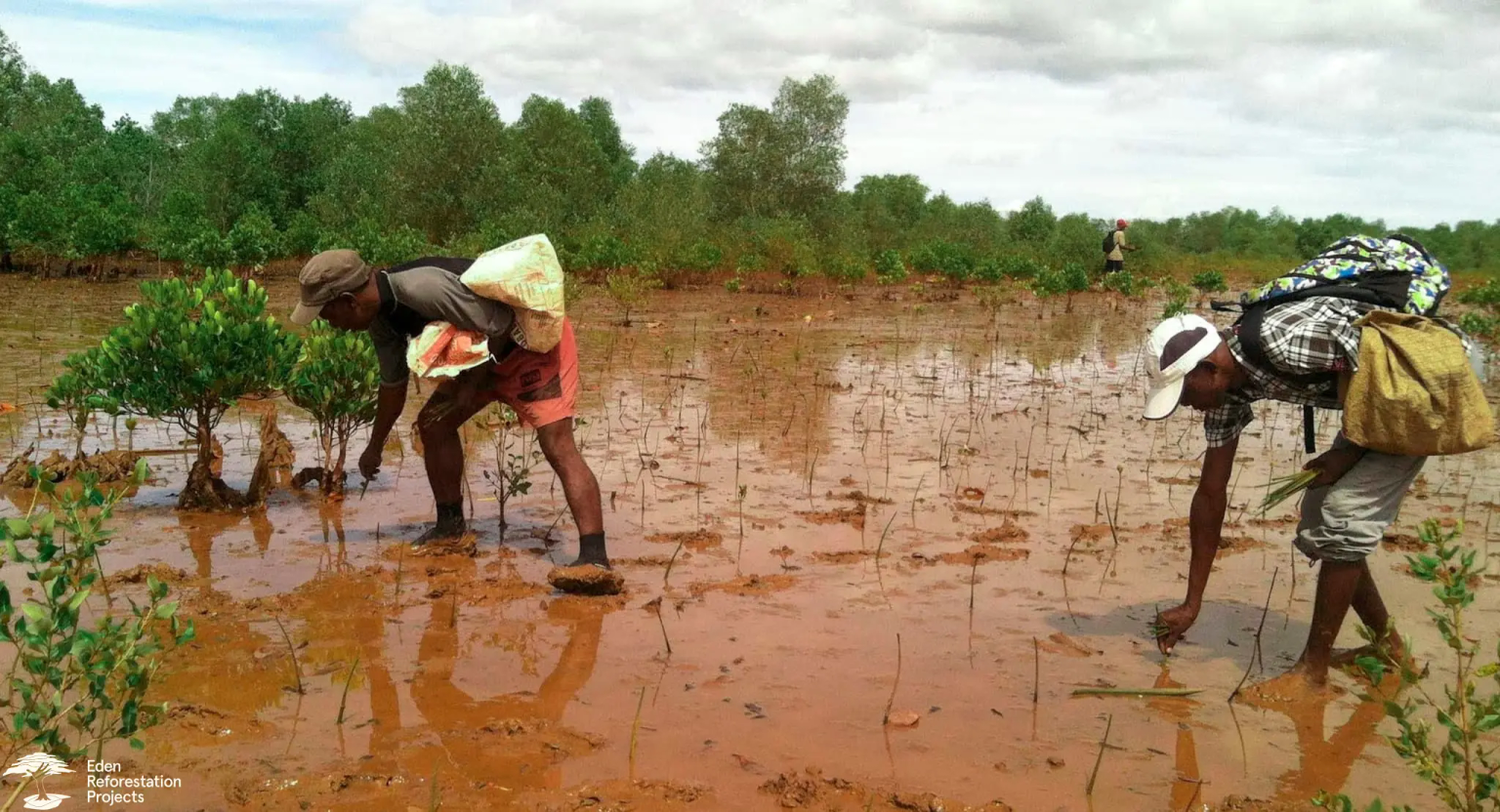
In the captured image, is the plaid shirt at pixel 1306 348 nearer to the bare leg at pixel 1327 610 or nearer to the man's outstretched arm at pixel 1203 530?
the man's outstretched arm at pixel 1203 530

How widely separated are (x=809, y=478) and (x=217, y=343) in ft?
10.9

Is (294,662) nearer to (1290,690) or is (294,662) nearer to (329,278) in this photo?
(329,278)

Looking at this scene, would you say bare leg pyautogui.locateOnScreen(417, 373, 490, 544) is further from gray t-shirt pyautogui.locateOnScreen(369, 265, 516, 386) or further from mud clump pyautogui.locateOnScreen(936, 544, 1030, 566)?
mud clump pyautogui.locateOnScreen(936, 544, 1030, 566)

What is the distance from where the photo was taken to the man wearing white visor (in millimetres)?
3496

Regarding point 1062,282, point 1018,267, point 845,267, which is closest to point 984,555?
point 1062,282

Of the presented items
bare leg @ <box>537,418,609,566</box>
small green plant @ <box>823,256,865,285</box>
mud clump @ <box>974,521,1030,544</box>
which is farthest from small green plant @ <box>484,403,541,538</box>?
small green plant @ <box>823,256,865,285</box>

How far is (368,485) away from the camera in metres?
6.25

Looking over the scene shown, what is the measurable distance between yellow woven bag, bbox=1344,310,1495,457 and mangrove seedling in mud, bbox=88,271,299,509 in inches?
189

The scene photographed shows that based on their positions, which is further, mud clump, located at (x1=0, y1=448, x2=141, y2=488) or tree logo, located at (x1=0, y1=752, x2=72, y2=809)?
mud clump, located at (x1=0, y1=448, x2=141, y2=488)

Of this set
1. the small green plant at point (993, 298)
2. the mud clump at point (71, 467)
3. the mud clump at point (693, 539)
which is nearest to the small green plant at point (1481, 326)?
the small green plant at point (993, 298)

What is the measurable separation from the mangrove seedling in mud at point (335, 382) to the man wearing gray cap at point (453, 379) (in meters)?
0.95

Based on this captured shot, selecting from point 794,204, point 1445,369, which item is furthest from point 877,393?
point 794,204

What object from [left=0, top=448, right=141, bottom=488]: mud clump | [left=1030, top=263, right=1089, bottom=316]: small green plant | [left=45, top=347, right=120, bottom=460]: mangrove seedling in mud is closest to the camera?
[left=45, top=347, right=120, bottom=460]: mangrove seedling in mud

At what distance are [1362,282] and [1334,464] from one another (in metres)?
0.61
